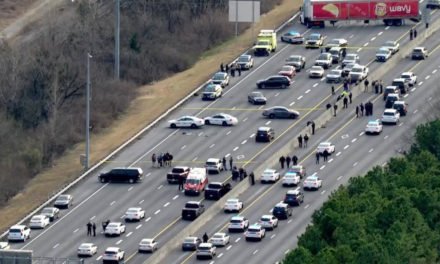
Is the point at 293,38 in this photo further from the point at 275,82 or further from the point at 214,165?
the point at 214,165

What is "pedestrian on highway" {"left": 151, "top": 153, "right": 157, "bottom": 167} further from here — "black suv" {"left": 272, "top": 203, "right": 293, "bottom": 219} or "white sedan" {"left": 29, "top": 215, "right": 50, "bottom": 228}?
"black suv" {"left": 272, "top": 203, "right": 293, "bottom": 219}

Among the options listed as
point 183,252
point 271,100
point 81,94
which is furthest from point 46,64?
point 183,252

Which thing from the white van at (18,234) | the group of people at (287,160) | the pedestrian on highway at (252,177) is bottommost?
the white van at (18,234)

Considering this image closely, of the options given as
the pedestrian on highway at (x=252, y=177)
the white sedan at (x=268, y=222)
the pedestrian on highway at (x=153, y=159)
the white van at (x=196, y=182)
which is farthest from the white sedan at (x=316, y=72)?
the white sedan at (x=268, y=222)

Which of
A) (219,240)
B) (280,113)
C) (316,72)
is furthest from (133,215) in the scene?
(316,72)

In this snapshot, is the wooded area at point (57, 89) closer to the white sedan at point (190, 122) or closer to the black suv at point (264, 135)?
the white sedan at point (190, 122)

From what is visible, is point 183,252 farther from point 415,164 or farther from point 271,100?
point 271,100

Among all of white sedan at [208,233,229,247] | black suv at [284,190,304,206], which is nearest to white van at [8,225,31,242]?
white sedan at [208,233,229,247]
